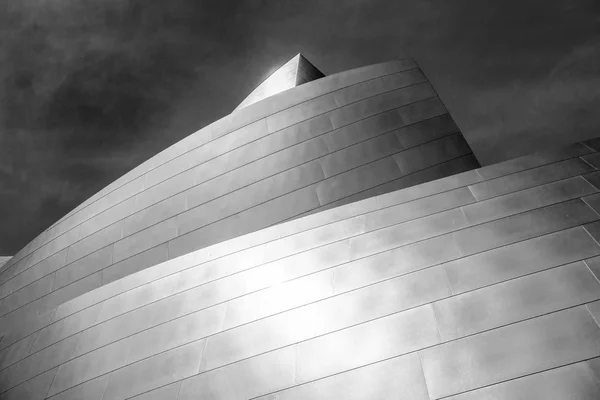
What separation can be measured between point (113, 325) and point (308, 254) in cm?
393

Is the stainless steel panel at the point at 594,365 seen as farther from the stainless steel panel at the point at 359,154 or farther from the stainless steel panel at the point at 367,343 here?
the stainless steel panel at the point at 359,154

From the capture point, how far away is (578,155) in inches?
258

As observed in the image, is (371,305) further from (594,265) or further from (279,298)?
(594,265)


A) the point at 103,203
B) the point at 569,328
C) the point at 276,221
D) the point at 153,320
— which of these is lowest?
the point at 569,328

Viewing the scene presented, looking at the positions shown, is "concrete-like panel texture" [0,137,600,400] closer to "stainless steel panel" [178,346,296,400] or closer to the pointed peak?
"stainless steel panel" [178,346,296,400]

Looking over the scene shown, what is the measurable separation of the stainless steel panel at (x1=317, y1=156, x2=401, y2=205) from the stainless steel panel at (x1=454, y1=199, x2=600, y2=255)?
13.5 feet

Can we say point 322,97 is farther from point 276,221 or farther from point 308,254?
point 308,254

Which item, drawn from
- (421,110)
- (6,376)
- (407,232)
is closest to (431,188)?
(407,232)

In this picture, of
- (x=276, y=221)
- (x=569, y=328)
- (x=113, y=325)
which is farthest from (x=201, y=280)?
(x=569, y=328)

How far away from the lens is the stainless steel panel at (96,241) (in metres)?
11.7

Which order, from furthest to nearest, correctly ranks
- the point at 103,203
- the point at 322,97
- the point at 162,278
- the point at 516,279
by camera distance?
1. the point at 103,203
2. the point at 322,97
3. the point at 162,278
4. the point at 516,279

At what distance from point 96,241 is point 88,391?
6.40m

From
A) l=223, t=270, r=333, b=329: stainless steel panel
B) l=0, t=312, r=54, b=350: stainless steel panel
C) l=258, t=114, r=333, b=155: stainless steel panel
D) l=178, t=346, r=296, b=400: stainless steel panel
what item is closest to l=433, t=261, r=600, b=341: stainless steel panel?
l=223, t=270, r=333, b=329: stainless steel panel

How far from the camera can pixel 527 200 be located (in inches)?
236
